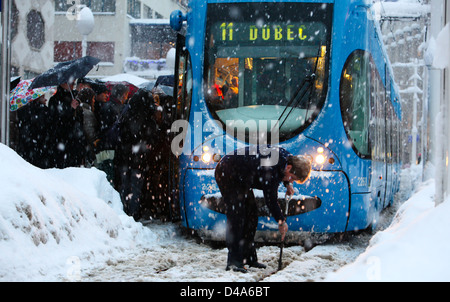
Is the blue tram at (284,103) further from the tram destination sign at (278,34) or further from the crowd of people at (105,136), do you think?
the crowd of people at (105,136)

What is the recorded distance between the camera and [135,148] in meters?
10.7

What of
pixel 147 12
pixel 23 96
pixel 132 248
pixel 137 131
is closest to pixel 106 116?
pixel 137 131

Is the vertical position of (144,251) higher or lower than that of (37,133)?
lower

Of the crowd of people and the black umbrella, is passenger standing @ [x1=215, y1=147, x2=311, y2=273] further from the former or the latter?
the black umbrella

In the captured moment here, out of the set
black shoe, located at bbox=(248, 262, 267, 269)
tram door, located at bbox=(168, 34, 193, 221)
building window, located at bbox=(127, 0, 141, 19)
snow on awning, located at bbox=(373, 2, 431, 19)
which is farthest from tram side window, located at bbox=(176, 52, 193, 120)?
building window, located at bbox=(127, 0, 141, 19)

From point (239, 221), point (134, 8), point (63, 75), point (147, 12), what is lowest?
point (239, 221)

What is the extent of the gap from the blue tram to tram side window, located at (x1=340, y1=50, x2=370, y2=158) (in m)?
0.01

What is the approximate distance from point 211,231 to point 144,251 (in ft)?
3.23

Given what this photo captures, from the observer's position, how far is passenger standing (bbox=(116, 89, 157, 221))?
10.6m

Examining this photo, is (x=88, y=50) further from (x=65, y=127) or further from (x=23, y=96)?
(x=65, y=127)

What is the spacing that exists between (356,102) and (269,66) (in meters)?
1.20

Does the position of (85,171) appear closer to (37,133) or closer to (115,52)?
(37,133)
